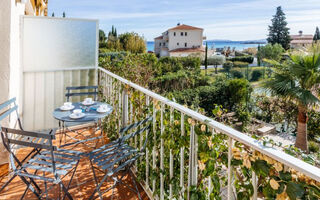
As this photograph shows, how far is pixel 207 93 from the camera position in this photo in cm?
1227

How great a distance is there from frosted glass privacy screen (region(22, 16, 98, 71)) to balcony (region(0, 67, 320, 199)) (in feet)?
4.83

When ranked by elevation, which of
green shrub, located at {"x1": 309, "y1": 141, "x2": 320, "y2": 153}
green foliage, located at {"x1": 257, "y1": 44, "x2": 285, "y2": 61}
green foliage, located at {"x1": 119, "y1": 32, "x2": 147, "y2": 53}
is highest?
green foliage, located at {"x1": 257, "y1": 44, "x2": 285, "y2": 61}

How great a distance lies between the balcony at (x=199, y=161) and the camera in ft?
3.18

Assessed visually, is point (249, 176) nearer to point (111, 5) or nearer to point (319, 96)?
point (319, 96)

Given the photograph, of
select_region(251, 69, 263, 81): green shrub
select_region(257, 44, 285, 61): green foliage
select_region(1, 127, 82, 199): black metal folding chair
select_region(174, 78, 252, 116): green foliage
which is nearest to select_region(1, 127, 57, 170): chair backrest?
select_region(1, 127, 82, 199): black metal folding chair

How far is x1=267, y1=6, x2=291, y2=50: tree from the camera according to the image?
37.9m

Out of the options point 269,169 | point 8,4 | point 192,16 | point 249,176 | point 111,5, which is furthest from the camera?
point 192,16

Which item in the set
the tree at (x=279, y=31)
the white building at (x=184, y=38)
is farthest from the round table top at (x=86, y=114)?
the tree at (x=279, y=31)

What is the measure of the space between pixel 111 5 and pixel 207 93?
37.1m

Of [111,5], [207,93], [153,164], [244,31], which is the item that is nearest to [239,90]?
[207,93]

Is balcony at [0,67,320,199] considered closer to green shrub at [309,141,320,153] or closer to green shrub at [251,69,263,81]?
green shrub at [309,141,320,153]

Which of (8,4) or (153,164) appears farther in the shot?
(8,4)

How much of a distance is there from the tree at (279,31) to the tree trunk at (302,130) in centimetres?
3211

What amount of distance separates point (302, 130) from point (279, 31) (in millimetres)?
33604
